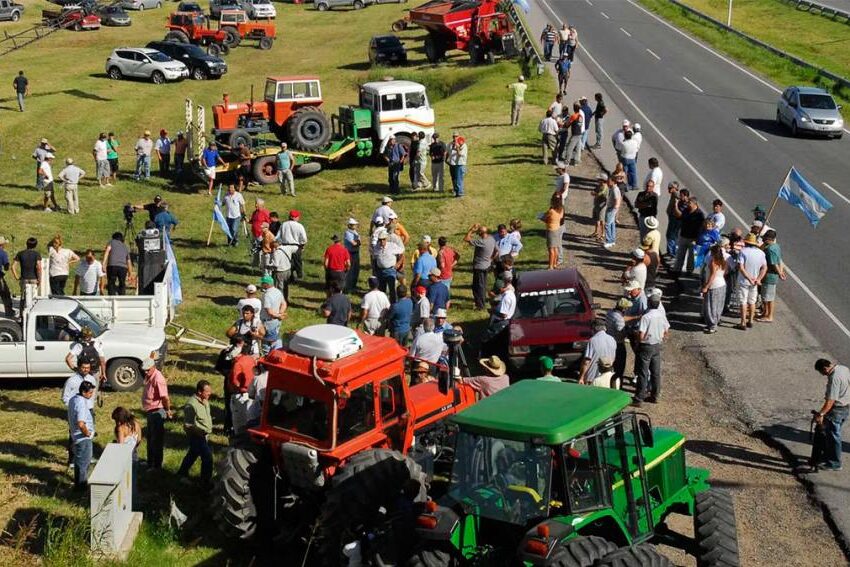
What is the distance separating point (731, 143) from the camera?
3488 centimetres

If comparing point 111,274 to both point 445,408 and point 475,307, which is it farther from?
point 445,408

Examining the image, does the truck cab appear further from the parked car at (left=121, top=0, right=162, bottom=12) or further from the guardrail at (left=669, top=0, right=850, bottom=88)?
the parked car at (left=121, top=0, right=162, bottom=12)

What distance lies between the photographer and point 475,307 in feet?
71.3

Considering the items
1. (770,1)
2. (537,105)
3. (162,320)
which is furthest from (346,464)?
(770,1)

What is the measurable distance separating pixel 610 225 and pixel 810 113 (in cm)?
1492

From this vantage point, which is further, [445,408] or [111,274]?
[111,274]

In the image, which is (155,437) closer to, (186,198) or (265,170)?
(186,198)

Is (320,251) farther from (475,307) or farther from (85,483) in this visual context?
(85,483)

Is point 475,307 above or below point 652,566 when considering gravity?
below

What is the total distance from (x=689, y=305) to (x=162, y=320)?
993 cm

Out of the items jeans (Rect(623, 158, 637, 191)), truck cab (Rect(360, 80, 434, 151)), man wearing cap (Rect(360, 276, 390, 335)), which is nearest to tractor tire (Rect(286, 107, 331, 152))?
truck cab (Rect(360, 80, 434, 151))

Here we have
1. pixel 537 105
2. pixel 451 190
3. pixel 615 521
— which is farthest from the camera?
pixel 537 105

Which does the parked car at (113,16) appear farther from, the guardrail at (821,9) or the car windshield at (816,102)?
the car windshield at (816,102)

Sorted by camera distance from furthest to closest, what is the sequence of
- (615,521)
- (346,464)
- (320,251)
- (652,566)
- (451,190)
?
1. (451,190)
2. (320,251)
3. (346,464)
4. (615,521)
5. (652,566)
